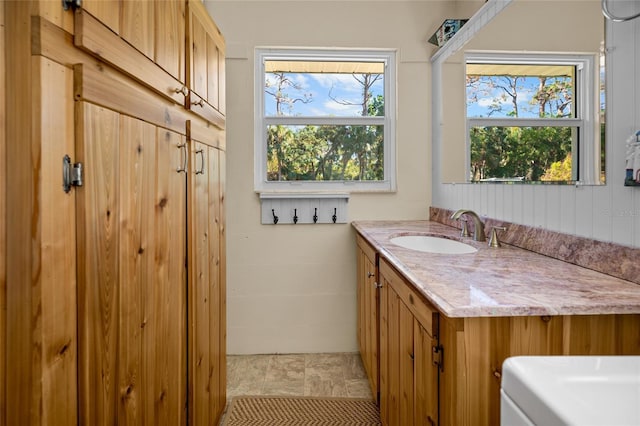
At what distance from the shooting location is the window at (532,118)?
141 centimetres

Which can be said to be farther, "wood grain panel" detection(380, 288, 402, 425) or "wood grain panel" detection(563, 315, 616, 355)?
"wood grain panel" detection(380, 288, 402, 425)

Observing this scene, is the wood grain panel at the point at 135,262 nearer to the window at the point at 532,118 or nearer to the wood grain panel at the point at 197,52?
the wood grain panel at the point at 197,52

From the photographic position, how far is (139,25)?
43.8 inches

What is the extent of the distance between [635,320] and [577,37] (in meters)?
0.97

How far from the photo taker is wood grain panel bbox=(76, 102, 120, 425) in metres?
0.87

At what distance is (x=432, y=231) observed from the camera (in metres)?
2.37

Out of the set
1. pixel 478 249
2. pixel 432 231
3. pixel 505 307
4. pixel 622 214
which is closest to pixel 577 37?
pixel 622 214

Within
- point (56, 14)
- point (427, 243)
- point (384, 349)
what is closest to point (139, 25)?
point (56, 14)

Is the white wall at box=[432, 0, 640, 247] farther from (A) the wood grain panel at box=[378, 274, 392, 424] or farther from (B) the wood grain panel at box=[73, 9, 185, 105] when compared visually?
(B) the wood grain panel at box=[73, 9, 185, 105]

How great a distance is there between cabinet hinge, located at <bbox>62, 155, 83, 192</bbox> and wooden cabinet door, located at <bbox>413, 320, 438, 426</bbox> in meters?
0.96

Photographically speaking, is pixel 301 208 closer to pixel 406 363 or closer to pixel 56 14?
pixel 406 363

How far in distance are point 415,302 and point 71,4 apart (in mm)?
1171

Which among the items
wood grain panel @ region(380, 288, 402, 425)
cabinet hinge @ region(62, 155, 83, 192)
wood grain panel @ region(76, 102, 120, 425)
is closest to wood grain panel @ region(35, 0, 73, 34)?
wood grain panel @ region(76, 102, 120, 425)

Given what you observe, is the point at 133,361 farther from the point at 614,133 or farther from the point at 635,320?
the point at 614,133
